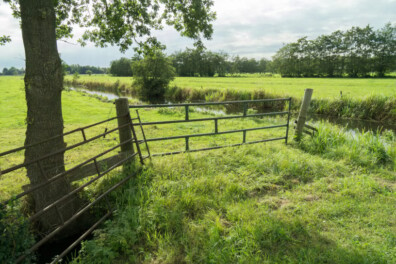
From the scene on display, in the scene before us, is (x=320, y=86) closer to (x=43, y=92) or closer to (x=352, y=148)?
(x=352, y=148)

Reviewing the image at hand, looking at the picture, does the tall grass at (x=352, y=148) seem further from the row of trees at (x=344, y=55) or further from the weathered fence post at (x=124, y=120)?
the row of trees at (x=344, y=55)

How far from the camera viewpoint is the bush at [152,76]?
29.2 meters

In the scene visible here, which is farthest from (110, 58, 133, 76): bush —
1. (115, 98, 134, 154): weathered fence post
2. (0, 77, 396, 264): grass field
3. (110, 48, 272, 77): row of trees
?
(0, 77, 396, 264): grass field

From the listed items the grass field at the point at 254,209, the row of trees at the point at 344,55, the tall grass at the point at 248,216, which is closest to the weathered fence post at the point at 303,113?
the grass field at the point at 254,209

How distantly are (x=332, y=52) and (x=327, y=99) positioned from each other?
57.8 m

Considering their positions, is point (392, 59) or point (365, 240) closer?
point (365, 240)

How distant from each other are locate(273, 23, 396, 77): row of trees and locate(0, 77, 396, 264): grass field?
200 feet

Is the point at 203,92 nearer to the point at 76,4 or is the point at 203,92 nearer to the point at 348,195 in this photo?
the point at 76,4

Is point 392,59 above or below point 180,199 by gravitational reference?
above

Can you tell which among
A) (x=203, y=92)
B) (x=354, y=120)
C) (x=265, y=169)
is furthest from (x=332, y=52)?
(x=265, y=169)

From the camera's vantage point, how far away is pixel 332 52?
2463 inches

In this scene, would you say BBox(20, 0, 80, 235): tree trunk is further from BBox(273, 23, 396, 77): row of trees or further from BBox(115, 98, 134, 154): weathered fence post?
BBox(273, 23, 396, 77): row of trees

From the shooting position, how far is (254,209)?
357 cm

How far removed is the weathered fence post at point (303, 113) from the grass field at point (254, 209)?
1256 mm
